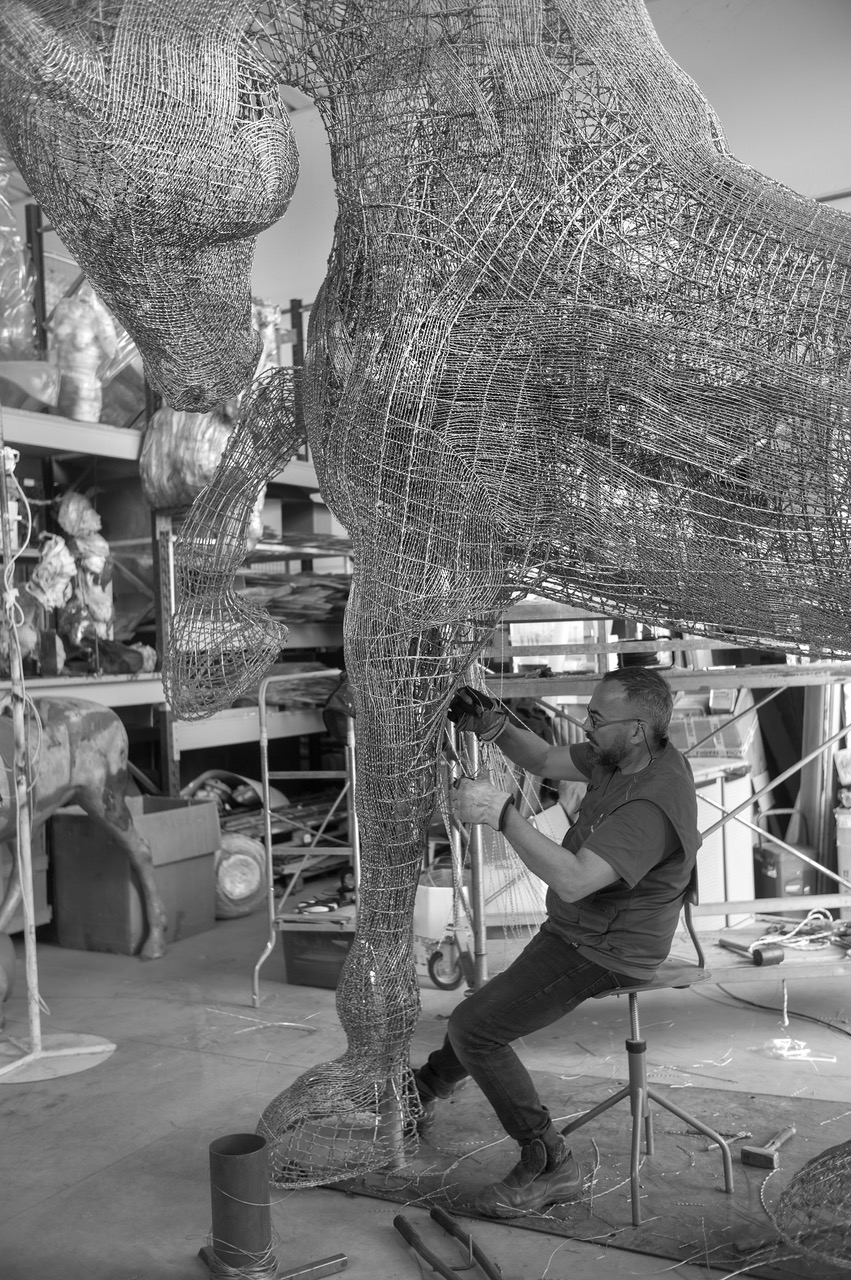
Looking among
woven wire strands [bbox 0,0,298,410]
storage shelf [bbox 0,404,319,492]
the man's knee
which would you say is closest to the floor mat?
the man's knee

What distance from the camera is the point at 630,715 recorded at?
2418 millimetres

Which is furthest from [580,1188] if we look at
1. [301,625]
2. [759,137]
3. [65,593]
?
[759,137]

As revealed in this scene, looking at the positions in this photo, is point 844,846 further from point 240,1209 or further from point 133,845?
point 240,1209

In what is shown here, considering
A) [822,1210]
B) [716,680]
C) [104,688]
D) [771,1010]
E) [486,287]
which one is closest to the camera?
A: [486,287]

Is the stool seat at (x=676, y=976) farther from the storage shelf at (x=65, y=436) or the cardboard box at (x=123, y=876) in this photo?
the storage shelf at (x=65, y=436)

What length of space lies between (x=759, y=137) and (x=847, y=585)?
472cm

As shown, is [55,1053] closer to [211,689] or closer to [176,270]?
[211,689]

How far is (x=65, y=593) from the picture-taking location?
5215 millimetres

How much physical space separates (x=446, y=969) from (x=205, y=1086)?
1.15 metres

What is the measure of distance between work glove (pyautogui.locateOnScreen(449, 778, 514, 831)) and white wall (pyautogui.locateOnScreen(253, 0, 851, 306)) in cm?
432

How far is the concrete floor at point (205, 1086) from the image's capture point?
2234mm

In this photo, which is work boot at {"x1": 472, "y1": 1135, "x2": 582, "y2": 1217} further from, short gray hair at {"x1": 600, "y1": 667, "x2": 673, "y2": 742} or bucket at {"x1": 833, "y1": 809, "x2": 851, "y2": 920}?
bucket at {"x1": 833, "y1": 809, "x2": 851, "y2": 920}

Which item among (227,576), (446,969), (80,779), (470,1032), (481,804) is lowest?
(446,969)

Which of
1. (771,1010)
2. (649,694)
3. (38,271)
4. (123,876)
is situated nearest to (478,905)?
(771,1010)
